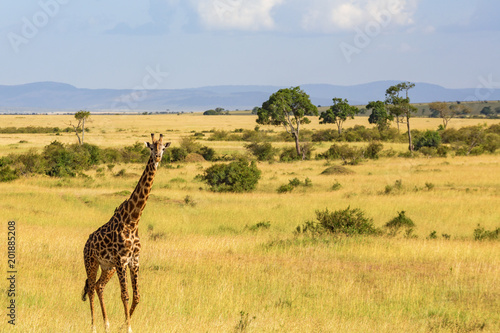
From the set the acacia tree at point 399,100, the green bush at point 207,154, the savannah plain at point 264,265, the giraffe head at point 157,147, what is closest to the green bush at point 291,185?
the savannah plain at point 264,265

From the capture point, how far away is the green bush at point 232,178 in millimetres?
32031

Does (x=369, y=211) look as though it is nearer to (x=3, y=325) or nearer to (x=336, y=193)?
(x=336, y=193)

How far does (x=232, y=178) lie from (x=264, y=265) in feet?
63.8

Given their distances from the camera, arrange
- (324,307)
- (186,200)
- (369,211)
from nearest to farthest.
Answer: (324,307) → (369,211) → (186,200)

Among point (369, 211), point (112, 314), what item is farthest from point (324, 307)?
point (369, 211)

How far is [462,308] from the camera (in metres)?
10.5

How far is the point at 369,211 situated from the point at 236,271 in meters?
13.0

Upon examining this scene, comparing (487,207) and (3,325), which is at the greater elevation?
(3,325)

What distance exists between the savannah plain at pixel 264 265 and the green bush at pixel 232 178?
2464 mm

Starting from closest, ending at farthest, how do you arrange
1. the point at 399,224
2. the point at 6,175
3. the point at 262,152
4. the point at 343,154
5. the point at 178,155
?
1. the point at 399,224
2. the point at 6,175
3. the point at 178,155
4. the point at 343,154
5. the point at 262,152

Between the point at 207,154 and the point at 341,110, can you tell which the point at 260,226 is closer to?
the point at 207,154

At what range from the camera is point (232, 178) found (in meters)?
32.5

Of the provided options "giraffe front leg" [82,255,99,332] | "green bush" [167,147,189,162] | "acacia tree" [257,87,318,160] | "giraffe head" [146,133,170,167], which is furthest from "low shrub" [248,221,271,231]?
"acacia tree" [257,87,318,160]

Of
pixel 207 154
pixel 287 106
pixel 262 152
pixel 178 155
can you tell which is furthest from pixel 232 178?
pixel 287 106
